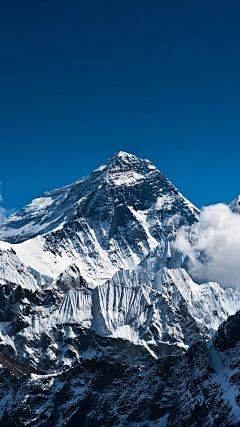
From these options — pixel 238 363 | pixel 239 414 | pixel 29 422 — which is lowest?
pixel 239 414

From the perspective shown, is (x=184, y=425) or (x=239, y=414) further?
(x=184, y=425)

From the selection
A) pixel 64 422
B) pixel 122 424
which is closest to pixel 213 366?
pixel 122 424

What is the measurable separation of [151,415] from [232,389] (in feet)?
98.7

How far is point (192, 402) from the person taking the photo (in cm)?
19075

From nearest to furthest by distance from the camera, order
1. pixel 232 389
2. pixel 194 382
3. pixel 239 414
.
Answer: pixel 239 414, pixel 232 389, pixel 194 382

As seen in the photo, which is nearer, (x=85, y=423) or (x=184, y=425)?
(x=184, y=425)

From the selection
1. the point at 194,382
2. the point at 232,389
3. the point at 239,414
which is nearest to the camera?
the point at 239,414

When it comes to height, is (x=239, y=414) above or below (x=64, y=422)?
below

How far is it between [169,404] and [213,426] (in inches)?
882

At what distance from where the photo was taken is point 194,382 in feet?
646

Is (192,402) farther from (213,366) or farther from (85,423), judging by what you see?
(85,423)

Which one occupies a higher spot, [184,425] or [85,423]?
[85,423]

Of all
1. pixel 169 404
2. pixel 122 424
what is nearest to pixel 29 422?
pixel 122 424

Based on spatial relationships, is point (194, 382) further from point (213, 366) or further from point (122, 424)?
point (122, 424)
